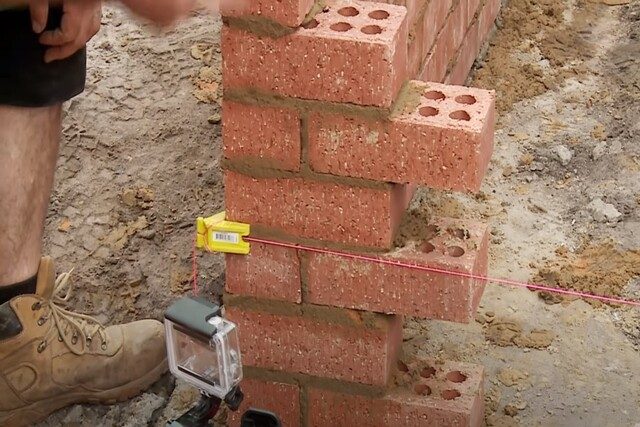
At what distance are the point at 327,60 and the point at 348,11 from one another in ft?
0.54

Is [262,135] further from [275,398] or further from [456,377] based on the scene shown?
[456,377]

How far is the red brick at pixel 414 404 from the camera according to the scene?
2855 millimetres

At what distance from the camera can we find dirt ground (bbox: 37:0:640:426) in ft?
10.4

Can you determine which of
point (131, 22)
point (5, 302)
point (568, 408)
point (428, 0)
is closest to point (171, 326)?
point (5, 302)

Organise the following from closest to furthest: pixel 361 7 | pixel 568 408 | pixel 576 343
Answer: pixel 361 7, pixel 568 408, pixel 576 343

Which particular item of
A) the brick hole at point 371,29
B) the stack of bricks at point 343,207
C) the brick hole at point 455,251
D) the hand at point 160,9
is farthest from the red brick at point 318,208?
the hand at point 160,9

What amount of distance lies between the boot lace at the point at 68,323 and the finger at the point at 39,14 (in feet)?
2.42

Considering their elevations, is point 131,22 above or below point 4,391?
above

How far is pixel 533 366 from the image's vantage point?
3176 millimetres

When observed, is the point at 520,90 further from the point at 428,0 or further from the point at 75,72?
the point at 75,72

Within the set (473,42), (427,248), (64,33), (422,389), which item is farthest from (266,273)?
(473,42)

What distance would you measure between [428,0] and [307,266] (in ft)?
3.19

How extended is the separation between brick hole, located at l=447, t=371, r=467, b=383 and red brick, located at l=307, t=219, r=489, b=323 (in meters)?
0.28

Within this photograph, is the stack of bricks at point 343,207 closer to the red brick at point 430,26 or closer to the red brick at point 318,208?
the red brick at point 318,208
